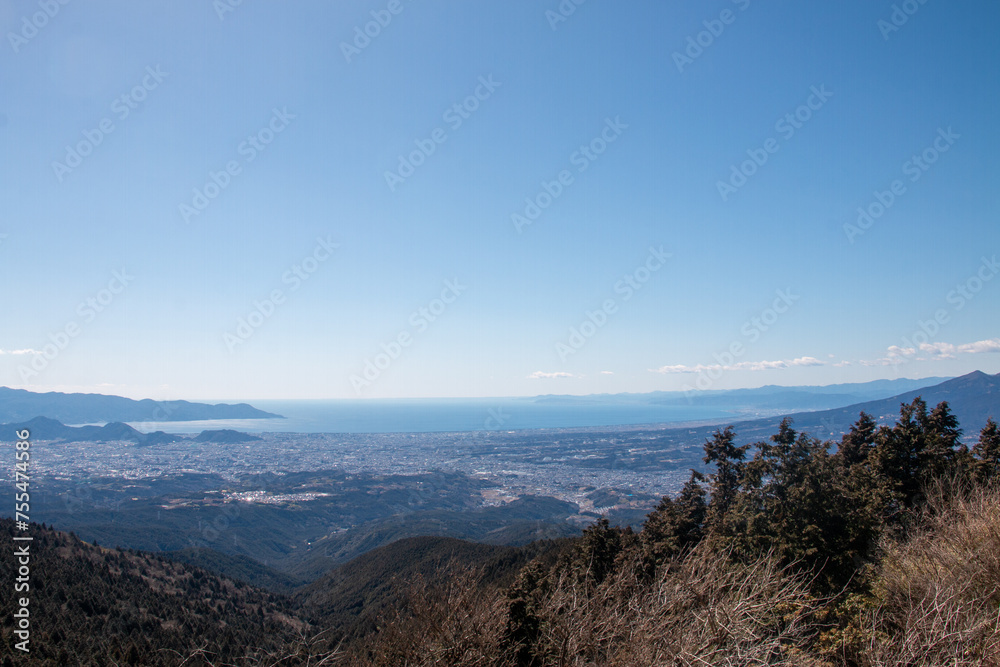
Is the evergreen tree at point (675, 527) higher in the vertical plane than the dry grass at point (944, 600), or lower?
lower

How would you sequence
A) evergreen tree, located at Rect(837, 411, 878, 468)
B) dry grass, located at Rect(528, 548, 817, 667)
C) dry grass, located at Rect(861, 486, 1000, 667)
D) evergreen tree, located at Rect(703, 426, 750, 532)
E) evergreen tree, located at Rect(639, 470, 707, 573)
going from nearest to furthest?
dry grass, located at Rect(861, 486, 1000, 667)
dry grass, located at Rect(528, 548, 817, 667)
evergreen tree, located at Rect(639, 470, 707, 573)
evergreen tree, located at Rect(703, 426, 750, 532)
evergreen tree, located at Rect(837, 411, 878, 468)

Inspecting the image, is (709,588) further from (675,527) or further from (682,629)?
(675,527)

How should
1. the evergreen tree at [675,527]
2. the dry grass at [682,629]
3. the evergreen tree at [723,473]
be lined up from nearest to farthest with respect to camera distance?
the dry grass at [682,629] < the evergreen tree at [675,527] < the evergreen tree at [723,473]

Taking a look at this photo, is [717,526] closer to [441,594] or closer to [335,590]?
[441,594]

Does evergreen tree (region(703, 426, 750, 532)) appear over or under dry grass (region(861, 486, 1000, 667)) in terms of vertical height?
under

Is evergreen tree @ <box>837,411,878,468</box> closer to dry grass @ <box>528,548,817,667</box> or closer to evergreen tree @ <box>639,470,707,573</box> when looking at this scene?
evergreen tree @ <box>639,470,707,573</box>

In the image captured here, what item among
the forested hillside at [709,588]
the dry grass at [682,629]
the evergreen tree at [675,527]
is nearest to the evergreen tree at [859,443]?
the forested hillside at [709,588]

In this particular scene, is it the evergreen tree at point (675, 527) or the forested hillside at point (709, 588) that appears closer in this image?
the forested hillside at point (709, 588)

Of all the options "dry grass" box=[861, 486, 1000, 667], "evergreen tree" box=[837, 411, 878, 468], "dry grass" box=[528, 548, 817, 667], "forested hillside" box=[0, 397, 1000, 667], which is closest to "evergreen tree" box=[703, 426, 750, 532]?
"forested hillside" box=[0, 397, 1000, 667]

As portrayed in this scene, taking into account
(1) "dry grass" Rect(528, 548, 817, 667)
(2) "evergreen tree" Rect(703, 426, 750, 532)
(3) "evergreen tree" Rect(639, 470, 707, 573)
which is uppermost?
(1) "dry grass" Rect(528, 548, 817, 667)

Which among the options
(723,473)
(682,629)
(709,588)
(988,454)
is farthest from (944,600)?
(988,454)

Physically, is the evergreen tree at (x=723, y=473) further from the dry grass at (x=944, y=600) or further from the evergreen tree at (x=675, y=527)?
the dry grass at (x=944, y=600)
